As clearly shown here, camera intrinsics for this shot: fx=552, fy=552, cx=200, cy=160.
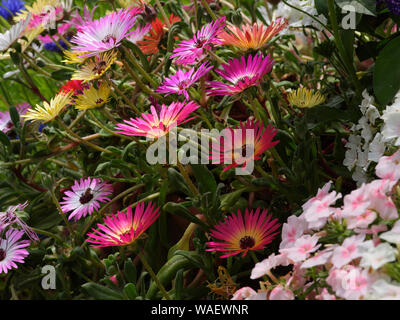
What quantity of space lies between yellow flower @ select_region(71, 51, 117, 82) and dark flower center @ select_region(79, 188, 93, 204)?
17 centimetres

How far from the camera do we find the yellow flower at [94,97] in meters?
0.72

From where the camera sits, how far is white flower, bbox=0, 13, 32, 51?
81cm

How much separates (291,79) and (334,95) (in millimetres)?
226

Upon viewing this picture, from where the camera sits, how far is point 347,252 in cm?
43

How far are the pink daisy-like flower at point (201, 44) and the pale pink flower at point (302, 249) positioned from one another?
30 centimetres

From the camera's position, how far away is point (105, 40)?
2.35 ft

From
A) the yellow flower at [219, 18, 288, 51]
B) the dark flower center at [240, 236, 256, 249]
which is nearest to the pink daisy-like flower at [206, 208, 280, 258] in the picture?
the dark flower center at [240, 236, 256, 249]

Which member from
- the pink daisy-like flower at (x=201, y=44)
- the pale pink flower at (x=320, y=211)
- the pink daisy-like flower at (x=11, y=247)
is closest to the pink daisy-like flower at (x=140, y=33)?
the pink daisy-like flower at (x=201, y=44)

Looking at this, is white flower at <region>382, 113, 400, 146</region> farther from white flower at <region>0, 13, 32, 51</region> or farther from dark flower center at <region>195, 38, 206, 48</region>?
white flower at <region>0, 13, 32, 51</region>

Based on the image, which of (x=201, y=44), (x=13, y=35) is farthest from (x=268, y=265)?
(x=13, y=35)

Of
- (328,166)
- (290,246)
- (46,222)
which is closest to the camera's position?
(290,246)
